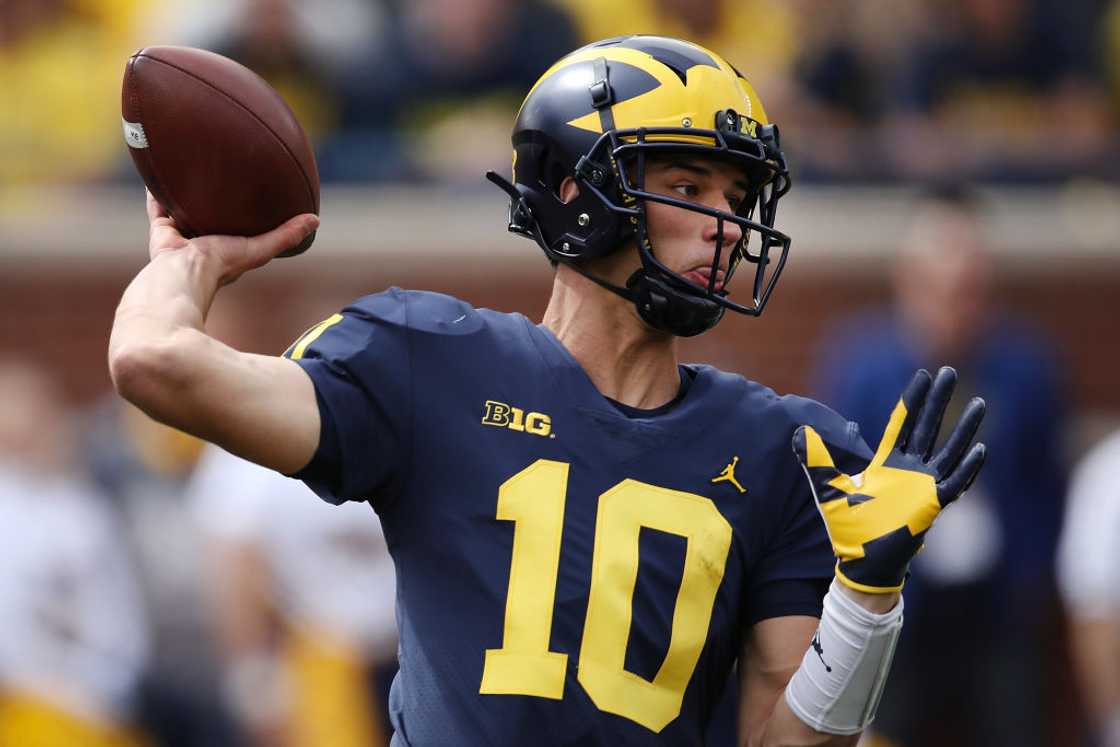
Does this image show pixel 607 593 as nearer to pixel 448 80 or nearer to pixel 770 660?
pixel 770 660

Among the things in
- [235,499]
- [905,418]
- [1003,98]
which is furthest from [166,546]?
[905,418]

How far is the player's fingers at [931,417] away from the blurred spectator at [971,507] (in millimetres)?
3138

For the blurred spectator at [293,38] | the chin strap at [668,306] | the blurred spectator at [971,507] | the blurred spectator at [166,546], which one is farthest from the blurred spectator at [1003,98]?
the chin strap at [668,306]

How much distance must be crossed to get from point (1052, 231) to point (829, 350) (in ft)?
3.44

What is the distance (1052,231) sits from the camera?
7.45m

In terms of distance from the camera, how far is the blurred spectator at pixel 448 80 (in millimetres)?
7672

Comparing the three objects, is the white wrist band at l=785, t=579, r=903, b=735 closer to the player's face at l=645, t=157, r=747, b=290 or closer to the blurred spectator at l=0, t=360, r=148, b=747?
the player's face at l=645, t=157, r=747, b=290

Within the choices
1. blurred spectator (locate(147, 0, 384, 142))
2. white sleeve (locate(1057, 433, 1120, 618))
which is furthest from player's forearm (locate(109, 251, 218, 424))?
blurred spectator (locate(147, 0, 384, 142))

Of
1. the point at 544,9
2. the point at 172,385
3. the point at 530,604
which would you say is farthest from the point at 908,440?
the point at 544,9

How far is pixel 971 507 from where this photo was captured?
20.1 feet

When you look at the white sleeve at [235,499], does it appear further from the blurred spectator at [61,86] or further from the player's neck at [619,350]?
the player's neck at [619,350]

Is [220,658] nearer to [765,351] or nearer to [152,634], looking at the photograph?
[152,634]

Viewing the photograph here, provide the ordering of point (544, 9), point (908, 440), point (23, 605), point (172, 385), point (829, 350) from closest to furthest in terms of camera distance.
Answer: point (172, 385) < point (908, 440) < point (23, 605) < point (829, 350) < point (544, 9)

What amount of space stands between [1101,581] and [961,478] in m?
3.17
